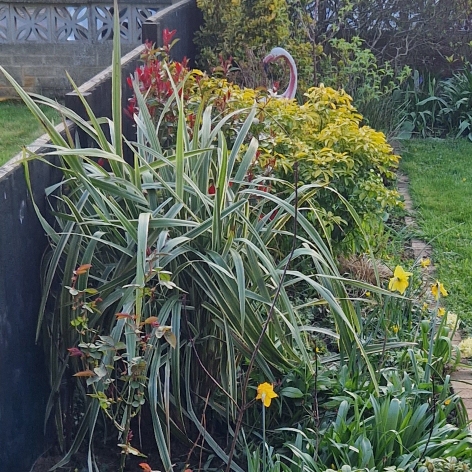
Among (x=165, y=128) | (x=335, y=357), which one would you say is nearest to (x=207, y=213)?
(x=335, y=357)

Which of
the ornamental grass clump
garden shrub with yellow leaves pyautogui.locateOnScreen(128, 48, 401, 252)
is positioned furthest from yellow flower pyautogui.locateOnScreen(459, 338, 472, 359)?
garden shrub with yellow leaves pyautogui.locateOnScreen(128, 48, 401, 252)

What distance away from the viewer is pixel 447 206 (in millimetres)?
5723

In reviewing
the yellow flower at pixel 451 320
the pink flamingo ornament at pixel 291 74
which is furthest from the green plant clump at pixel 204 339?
the pink flamingo ornament at pixel 291 74

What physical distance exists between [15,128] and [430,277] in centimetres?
483

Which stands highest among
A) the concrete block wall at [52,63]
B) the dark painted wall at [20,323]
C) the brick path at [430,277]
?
the concrete block wall at [52,63]

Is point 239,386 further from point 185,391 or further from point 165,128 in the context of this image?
point 165,128

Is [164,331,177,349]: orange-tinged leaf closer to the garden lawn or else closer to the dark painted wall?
the dark painted wall

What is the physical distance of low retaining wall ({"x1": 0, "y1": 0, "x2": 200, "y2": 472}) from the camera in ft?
8.67

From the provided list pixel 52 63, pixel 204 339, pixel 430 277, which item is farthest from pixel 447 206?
pixel 52 63

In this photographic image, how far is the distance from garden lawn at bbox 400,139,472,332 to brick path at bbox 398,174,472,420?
0.16 ft

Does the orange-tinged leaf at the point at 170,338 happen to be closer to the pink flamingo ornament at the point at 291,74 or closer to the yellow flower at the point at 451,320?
the yellow flower at the point at 451,320

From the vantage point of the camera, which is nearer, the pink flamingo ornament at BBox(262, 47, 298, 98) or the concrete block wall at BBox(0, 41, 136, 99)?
the pink flamingo ornament at BBox(262, 47, 298, 98)

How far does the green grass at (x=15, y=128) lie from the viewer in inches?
270

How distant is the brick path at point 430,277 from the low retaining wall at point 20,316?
1.70 meters
